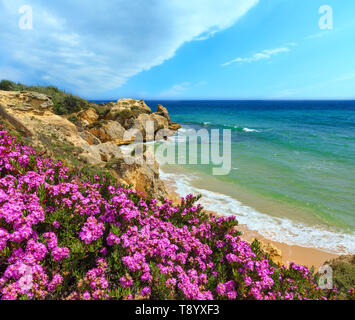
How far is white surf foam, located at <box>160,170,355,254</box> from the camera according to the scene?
8414 mm

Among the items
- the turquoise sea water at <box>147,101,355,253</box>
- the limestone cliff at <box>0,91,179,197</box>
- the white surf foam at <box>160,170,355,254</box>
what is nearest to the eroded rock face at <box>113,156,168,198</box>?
the limestone cliff at <box>0,91,179,197</box>

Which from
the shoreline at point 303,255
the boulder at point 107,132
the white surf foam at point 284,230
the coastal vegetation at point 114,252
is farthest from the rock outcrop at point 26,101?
the shoreline at point 303,255

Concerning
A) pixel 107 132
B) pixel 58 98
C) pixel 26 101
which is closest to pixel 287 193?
pixel 107 132

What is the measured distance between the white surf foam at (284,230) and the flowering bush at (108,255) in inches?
221

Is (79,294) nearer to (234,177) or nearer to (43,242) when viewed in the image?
(43,242)

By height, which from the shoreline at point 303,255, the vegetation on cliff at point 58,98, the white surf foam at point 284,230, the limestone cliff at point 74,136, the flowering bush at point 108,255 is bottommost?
the shoreline at point 303,255

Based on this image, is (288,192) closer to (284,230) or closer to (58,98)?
(284,230)

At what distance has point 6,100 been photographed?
14234 mm

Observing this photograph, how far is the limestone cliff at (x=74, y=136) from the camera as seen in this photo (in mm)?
8781

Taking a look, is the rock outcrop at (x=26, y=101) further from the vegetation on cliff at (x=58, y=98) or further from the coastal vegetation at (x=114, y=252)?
the coastal vegetation at (x=114, y=252)

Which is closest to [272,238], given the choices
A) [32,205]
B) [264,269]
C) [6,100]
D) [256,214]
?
[256,214]

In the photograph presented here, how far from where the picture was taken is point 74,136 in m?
13.6

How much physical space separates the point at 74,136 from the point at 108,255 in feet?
40.6
